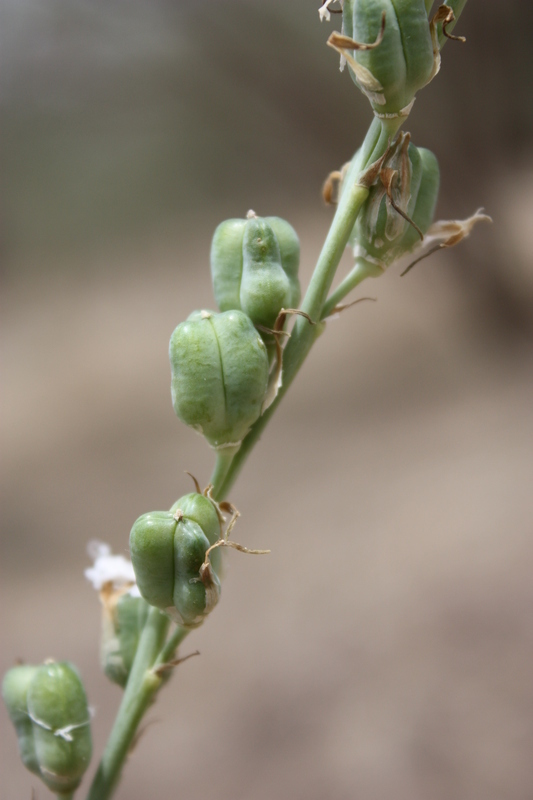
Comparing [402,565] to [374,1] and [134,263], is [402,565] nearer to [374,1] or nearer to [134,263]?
[134,263]

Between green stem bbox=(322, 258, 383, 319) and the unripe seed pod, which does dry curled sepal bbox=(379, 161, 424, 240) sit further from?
the unripe seed pod

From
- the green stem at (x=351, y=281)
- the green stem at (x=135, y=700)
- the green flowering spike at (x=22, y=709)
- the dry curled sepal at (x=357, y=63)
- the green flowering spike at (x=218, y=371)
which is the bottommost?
the green flowering spike at (x=22, y=709)

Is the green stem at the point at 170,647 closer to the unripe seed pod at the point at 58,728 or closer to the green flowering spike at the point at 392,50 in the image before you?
the unripe seed pod at the point at 58,728

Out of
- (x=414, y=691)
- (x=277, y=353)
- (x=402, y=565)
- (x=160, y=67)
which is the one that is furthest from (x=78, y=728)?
(x=160, y=67)

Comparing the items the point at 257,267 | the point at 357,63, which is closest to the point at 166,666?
the point at 257,267

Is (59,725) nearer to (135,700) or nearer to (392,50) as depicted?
(135,700)

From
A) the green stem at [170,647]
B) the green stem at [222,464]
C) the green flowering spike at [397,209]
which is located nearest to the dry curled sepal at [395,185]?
the green flowering spike at [397,209]
